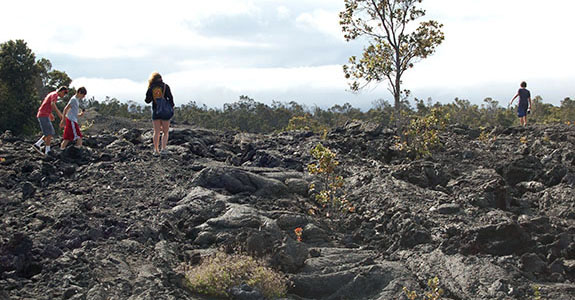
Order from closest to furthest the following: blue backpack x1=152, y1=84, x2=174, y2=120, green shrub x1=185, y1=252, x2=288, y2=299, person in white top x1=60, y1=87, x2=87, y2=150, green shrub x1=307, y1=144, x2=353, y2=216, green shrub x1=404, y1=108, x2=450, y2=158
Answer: green shrub x1=185, y1=252, x2=288, y2=299
green shrub x1=307, y1=144, x2=353, y2=216
blue backpack x1=152, y1=84, x2=174, y2=120
person in white top x1=60, y1=87, x2=87, y2=150
green shrub x1=404, y1=108, x2=450, y2=158

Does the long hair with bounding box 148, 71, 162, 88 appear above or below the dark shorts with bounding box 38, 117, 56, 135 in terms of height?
above

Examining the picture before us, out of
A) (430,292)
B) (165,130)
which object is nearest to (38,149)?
(165,130)

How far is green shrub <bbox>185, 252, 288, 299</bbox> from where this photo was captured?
26.5 ft

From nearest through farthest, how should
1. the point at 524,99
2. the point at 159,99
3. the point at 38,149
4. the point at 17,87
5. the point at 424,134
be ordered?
the point at 159,99 → the point at 38,149 → the point at 424,134 → the point at 524,99 → the point at 17,87

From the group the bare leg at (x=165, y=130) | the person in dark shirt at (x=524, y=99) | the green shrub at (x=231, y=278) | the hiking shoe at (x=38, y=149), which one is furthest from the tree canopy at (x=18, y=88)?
the person in dark shirt at (x=524, y=99)

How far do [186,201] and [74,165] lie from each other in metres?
4.10

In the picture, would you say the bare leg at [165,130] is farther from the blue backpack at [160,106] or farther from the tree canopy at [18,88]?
the tree canopy at [18,88]

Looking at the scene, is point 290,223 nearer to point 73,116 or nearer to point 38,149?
point 73,116

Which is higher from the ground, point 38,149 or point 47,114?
point 47,114

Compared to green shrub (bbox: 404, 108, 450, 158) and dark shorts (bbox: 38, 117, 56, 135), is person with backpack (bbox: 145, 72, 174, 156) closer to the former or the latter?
dark shorts (bbox: 38, 117, 56, 135)

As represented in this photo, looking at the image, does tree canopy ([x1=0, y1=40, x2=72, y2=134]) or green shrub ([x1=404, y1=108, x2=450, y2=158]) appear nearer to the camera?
green shrub ([x1=404, y1=108, x2=450, y2=158])

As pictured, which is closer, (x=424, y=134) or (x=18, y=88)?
(x=424, y=134)

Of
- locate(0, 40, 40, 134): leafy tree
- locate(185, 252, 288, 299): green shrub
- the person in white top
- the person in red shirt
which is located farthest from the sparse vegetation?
locate(0, 40, 40, 134): leafy tree

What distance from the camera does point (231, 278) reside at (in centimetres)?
828
